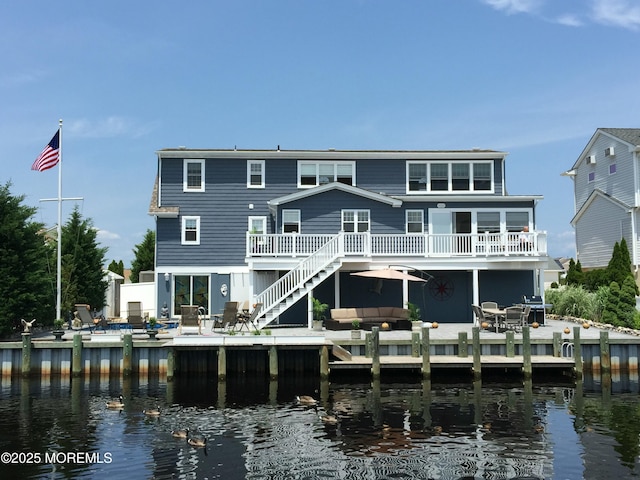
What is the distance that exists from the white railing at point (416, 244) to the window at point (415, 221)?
2.65 meters

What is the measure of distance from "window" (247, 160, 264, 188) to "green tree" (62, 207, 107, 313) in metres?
8.51

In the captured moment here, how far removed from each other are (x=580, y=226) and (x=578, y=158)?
4567 millimetres

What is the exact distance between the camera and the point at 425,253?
26.7 meters

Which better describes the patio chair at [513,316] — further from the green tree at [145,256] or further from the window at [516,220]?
the green tree at [145,256]

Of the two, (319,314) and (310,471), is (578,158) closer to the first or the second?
(319,314)

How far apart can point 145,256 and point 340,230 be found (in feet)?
67.4

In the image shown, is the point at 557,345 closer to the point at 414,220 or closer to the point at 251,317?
the point at 251,317

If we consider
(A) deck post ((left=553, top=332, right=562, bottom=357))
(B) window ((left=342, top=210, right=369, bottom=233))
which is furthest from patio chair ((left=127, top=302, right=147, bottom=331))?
(A) deck post ((left=553, top=332, right=562, bottom=357))

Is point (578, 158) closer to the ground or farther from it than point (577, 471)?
farther from it

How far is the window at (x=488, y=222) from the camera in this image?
29.4 meters

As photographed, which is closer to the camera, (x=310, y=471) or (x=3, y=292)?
(x=310, y=471)

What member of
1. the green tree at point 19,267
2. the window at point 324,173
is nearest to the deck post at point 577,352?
the window at point 324,173

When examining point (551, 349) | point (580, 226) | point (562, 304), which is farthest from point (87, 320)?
point (580, 226)

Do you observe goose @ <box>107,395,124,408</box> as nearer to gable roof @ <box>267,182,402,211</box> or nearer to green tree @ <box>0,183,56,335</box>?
green tree @ <box>0,183,56,335</box>
